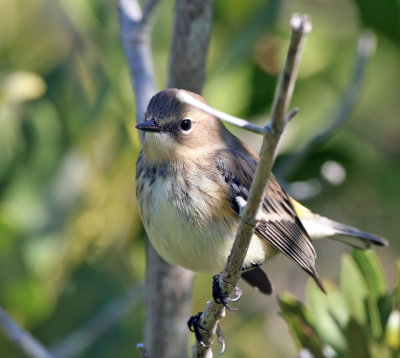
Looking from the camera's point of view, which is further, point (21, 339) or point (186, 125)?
point (186, 125)

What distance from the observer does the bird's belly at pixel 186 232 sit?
2.96 meters

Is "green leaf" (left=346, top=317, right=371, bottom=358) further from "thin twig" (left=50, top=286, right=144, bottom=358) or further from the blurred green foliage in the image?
"thin twig" (left=50, top=286, right=144, bottom=358)

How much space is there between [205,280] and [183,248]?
1.26 metres

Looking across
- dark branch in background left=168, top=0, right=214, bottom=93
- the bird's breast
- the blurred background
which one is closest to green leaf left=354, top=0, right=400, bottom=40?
the blurred background

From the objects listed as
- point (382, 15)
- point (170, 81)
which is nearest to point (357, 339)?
point (170, 81)

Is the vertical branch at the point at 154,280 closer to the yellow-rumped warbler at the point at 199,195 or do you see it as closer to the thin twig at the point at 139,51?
the thin twig at the point at 139,51

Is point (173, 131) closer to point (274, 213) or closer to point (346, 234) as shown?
point (274, 213)

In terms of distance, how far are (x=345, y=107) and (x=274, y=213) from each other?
0.76 m

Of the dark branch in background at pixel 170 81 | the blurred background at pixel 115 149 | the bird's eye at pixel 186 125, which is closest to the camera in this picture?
the bird's eye at pixel 186 125

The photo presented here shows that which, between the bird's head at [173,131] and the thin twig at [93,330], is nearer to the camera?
the bird's head at [173,131]

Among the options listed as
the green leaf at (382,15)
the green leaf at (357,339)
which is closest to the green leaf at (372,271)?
the green leaf at (357,339)

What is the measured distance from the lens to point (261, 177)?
73.8 inches

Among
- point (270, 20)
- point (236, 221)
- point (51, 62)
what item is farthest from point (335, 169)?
point (51, 62)

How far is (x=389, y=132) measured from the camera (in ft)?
16.1
